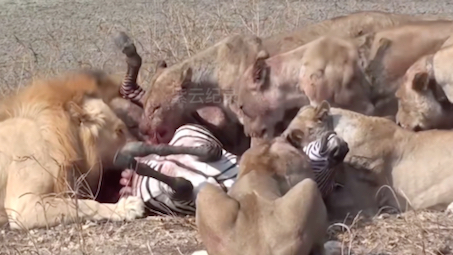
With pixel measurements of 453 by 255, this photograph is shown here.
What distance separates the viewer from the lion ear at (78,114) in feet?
13.9

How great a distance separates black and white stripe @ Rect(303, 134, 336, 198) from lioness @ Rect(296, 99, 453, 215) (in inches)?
6.2

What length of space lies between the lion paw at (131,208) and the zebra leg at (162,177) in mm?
191

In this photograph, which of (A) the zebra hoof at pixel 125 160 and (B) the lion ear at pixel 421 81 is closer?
(A) the zebra hoof at pixel 125 160

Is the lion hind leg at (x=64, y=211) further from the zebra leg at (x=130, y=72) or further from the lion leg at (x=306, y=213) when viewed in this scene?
the lion leg at (x=306, y=213)

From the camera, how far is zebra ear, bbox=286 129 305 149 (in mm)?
3861

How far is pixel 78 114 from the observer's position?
424 cm

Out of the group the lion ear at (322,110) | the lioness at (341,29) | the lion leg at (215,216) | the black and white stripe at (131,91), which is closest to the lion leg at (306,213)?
the lion leg at (215,216)

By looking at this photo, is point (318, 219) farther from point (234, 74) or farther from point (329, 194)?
point (234, 74)

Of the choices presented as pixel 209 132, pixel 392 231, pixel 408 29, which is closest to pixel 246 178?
pixel 392 231

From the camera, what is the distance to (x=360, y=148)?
4008mm

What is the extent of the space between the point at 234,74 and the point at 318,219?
144cm

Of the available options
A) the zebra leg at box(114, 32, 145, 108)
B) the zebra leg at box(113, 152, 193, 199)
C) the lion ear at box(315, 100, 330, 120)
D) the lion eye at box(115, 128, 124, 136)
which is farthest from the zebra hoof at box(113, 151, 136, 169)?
the lion ear at box(315, 100, 330, 120)

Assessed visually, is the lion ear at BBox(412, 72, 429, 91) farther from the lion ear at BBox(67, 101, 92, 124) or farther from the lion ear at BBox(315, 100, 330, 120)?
the lion ear at BBox(67, 101, 92, 124)

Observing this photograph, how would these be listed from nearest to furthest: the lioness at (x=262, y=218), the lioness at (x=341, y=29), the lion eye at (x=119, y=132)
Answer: the lioness at (x=262, y=218)
the lion eye at (x=119, y=132)
the lioness at (x=341, y=29)
